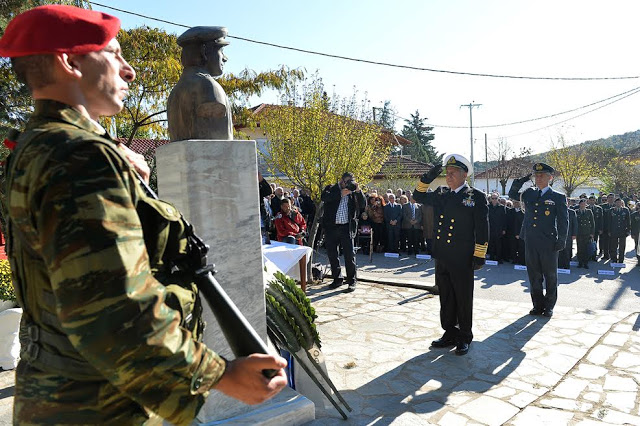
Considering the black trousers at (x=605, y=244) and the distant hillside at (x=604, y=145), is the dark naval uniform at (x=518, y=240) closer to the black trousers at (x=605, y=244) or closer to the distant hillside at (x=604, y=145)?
the black trousers at (x=605, y=244)

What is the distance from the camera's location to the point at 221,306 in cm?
128

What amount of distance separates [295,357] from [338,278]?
5.10m

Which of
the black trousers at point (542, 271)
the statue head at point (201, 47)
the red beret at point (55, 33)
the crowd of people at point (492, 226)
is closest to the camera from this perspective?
the red beret at point (55, 33)

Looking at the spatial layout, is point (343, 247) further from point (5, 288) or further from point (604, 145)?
point (604, 145)

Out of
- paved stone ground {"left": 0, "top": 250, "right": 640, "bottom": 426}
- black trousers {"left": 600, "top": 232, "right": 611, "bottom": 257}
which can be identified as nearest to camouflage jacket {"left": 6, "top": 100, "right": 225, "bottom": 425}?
paved stone ground {"left": 0, "top": 250, "right": 640, "bottom": 426}

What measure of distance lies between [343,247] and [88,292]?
7.53 meters

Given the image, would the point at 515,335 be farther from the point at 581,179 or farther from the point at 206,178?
the point at 581,179

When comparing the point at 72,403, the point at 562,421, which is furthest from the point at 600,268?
the point at 72,403

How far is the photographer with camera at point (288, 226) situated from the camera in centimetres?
931

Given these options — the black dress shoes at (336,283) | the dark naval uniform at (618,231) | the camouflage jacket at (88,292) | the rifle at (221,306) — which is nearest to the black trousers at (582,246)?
the dark naval uniform at (618,231)

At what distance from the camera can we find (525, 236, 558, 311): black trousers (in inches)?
253

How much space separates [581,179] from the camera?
34500 mm

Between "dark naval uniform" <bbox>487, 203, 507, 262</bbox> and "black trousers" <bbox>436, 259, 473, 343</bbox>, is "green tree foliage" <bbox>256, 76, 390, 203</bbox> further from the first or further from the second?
"black trousers" <bbox>436, 259, 473, 343</bbox>

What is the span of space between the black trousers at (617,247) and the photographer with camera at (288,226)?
8.01 meters
